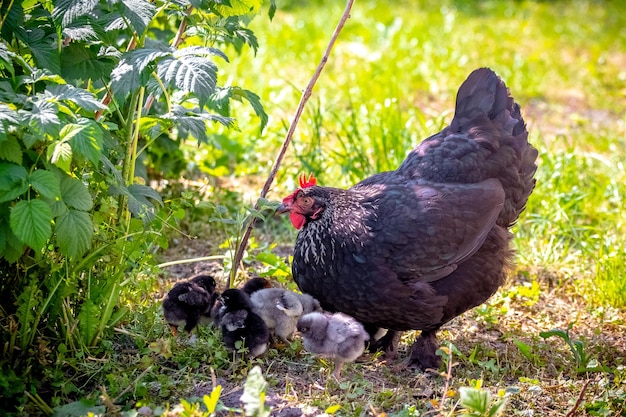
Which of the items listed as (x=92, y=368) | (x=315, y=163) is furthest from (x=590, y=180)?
(x=92, y=368)

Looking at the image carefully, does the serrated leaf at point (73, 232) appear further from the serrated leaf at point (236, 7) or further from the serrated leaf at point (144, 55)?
the serrated leaf at point (236, 7)

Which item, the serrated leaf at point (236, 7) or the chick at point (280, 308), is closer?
the serrated leaf at point (236, 7)

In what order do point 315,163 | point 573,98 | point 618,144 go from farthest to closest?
point 573,98 < point 618,144 < point 315,163

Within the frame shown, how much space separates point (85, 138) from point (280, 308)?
4.72ft

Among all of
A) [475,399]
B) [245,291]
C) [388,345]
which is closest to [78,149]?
[245,291]

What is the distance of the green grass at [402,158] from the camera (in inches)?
145

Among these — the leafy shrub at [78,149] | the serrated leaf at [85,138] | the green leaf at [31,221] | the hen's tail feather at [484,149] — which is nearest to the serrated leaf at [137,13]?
the leafy shrub at [78,149]

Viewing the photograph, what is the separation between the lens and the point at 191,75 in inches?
122

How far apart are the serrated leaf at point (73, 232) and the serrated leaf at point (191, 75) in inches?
25.0

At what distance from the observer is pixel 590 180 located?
20.4 ft

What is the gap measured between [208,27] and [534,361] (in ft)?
7.87

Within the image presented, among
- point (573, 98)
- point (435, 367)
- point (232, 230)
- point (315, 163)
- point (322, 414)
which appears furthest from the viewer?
point (573, 98)

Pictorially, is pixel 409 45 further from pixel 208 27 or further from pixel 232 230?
pixel 208 27

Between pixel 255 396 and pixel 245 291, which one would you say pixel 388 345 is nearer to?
pixel 245 291
